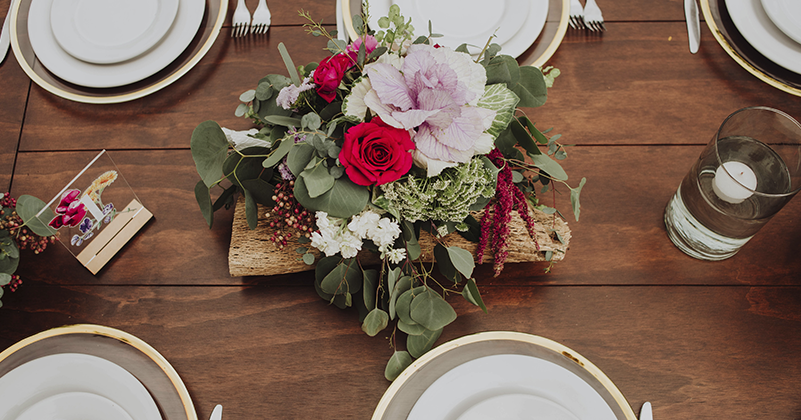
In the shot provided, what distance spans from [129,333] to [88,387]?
0.09 meters

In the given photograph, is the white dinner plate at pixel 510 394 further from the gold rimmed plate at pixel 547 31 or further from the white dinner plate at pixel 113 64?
the white dinner plate at pixel 113 64

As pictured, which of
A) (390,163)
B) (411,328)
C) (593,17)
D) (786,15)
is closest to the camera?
(390,163)

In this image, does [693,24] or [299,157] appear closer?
[299,157]

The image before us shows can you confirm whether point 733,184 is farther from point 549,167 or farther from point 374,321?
point 374,321

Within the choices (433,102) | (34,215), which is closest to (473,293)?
(433,102)

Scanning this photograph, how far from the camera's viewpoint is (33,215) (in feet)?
1.84

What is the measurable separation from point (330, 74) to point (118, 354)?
471 millimetres

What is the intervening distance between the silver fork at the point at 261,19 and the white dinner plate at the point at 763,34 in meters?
0.79

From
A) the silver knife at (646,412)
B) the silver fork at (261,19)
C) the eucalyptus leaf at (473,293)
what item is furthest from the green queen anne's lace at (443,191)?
the silver fork at (261,19)

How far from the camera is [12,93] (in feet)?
2.46

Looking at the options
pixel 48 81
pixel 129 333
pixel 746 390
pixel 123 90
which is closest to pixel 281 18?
pixel 123 90

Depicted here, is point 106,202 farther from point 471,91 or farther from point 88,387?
point 471,91

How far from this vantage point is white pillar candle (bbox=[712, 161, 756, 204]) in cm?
51

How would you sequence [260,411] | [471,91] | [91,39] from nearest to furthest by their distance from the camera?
[471,91] < [260,411] < [91,39]
